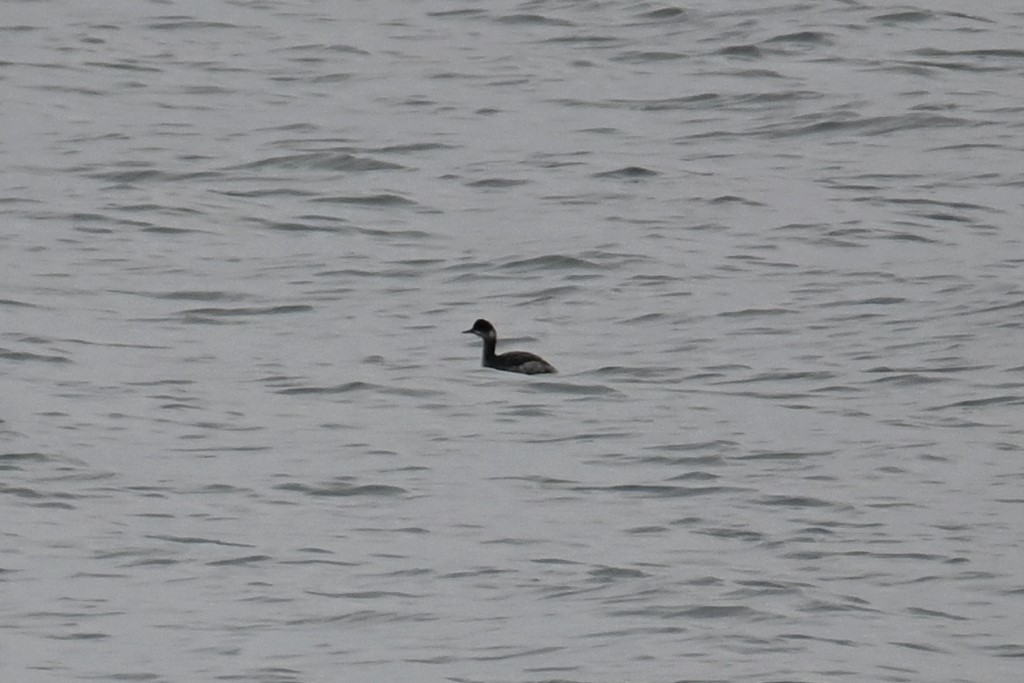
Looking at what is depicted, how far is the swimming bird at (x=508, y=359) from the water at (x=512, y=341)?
8 cm

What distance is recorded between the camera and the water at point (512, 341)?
375 inches

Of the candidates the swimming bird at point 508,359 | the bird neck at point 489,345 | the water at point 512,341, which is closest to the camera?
the water at point 512,341

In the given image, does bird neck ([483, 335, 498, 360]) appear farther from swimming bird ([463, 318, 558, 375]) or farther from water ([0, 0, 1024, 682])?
water ([0, 0, 1024, 682])

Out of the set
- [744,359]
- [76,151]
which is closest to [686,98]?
[76,151]

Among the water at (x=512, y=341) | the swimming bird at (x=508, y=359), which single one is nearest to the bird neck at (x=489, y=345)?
the swimming bird at (x=508, y=359)

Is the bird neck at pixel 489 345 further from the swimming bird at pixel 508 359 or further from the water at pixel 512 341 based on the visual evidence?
the water at pixel 512 341

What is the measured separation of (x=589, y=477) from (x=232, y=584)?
2.54 meters

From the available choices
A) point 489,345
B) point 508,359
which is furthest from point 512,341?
point 508,359

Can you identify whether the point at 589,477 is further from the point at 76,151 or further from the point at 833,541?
the point at 76,151

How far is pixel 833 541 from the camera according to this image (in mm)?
10664

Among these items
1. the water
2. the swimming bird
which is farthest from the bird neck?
the water

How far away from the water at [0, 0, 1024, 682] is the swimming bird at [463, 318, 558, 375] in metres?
0.08

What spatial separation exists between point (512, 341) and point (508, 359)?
0.98 metres

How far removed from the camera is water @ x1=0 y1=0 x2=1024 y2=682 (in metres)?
9.53
